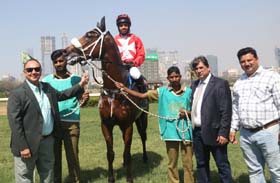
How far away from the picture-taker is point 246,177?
634cm

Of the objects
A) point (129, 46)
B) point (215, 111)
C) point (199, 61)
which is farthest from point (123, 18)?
point (215, 111)

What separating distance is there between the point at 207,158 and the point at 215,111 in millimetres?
796

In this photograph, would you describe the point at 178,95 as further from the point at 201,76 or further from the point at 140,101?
the point at 140,101

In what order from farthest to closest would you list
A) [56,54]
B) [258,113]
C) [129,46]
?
[129,46], [56,54], [258,113]

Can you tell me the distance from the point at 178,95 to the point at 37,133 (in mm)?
2193

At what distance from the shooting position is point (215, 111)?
4613 millimetres

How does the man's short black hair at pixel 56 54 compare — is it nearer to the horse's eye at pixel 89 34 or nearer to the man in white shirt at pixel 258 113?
the horse's eye at pixel 89 34

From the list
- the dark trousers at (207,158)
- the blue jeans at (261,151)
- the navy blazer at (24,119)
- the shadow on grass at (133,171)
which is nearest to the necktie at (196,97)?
the dark trousers at (207,158)

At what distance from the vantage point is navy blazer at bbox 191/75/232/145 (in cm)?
458

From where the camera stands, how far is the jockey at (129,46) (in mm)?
6508

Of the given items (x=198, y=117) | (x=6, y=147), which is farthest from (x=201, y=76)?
(x=6, y=147)

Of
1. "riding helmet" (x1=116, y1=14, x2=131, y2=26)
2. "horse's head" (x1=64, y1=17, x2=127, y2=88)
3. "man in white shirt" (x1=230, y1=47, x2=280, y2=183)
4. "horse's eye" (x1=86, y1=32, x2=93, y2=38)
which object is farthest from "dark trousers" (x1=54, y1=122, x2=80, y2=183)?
"man in white shirt" (x1=230, y1=47, x2=280, y2=183)

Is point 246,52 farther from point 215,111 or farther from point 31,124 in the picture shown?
point 31,124

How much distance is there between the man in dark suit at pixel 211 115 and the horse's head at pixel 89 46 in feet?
5.96
